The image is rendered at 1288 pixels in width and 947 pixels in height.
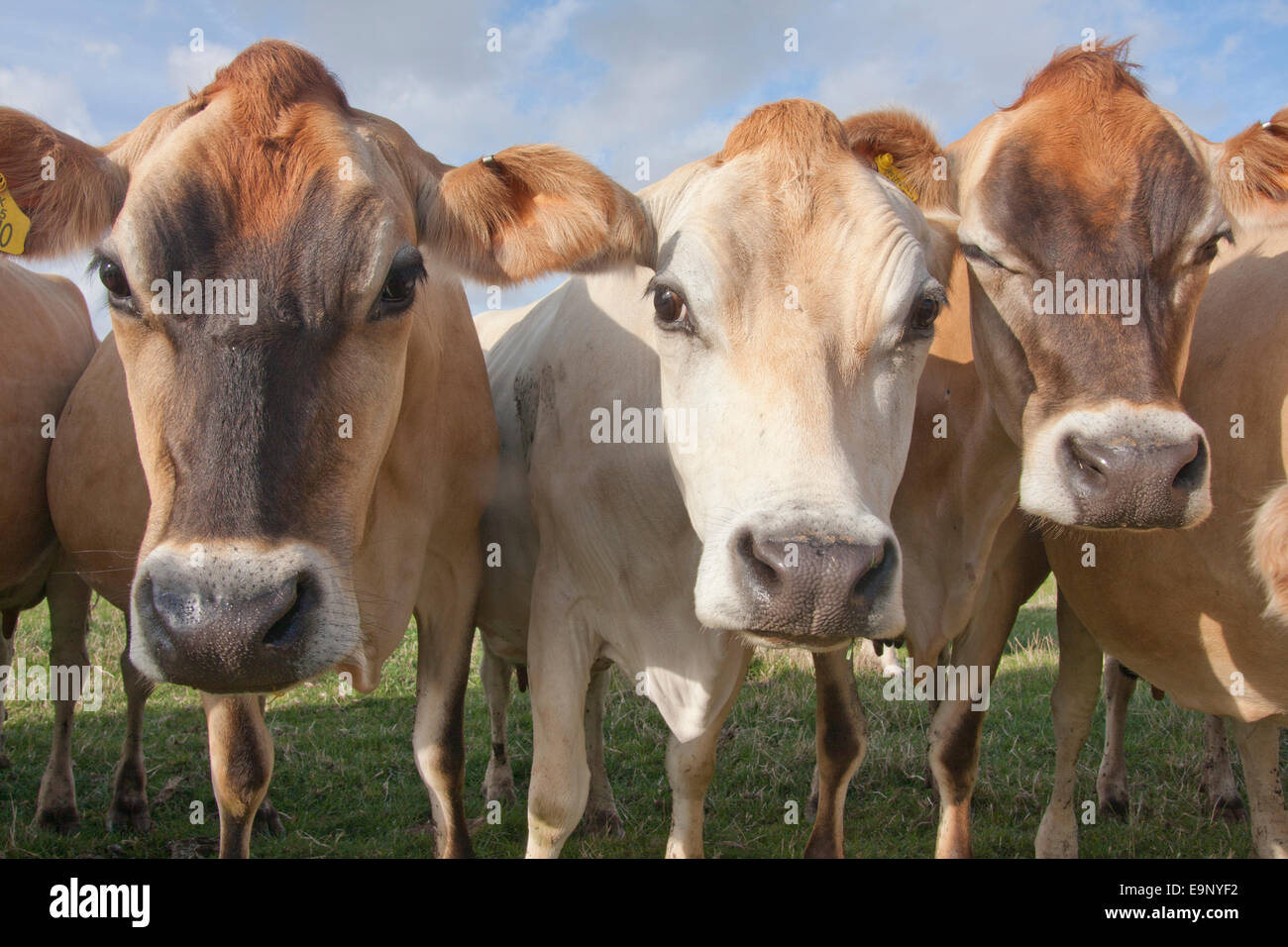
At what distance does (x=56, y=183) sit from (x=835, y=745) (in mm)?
3910

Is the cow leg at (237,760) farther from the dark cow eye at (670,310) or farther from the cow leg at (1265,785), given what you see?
the cow leg at (1265,785)

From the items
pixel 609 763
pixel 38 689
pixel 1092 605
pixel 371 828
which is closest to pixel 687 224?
pixel 1092 605

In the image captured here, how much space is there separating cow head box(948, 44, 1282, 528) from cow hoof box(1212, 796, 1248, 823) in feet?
11.3

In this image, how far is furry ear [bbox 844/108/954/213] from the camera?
414 cm

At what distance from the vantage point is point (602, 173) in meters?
3.68

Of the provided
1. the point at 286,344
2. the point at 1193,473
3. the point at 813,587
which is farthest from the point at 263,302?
the point at 1193,473

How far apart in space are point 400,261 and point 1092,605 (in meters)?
3.24

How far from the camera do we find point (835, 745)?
470 centimetres

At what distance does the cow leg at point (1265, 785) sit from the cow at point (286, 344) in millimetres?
3684

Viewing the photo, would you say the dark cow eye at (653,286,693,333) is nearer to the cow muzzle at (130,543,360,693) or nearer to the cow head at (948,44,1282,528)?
the cow head at (948,44,1282,528)

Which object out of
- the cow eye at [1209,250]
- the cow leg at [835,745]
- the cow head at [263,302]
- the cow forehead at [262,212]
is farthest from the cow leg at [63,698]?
the cow eye at [1209,250]

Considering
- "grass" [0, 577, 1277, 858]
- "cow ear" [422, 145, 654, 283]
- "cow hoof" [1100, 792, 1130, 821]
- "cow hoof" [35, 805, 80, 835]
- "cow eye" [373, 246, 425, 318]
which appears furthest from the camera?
"cow hoof" [1100, 792, 1130, 821]

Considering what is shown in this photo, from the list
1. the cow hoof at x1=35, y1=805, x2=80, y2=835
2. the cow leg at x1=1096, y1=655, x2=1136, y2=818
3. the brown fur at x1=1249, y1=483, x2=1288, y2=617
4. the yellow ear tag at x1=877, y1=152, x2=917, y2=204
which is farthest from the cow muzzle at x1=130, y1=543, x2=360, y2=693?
the cow leg at x1=1096, y1=655, x2=1136, y2=818
